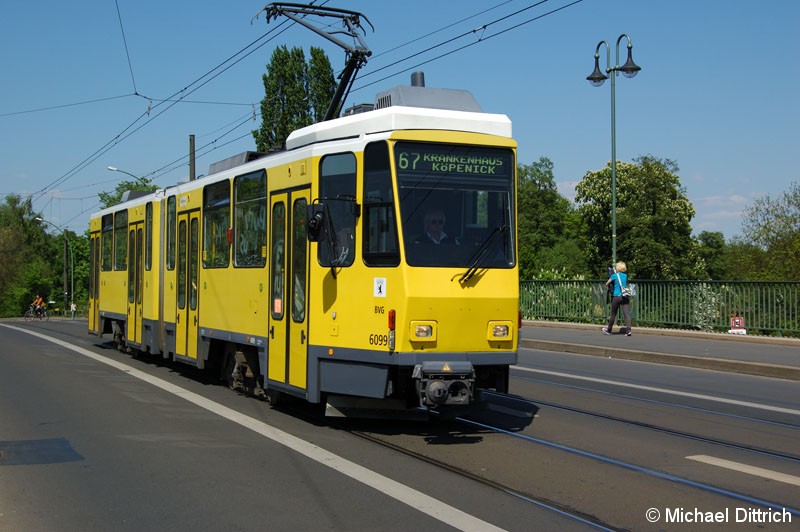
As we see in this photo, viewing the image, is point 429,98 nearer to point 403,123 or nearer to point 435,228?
point 403,123

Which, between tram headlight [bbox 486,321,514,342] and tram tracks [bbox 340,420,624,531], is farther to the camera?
tram headlight [bbox 486,321,514,342]

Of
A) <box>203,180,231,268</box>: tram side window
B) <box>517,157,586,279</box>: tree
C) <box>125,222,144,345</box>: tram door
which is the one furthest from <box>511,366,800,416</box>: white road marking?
<box>517,157,586,279</box>: tree

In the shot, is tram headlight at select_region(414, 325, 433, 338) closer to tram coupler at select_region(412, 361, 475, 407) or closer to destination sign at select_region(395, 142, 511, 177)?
tram coupler at select_region(412, 361, 475, 407)

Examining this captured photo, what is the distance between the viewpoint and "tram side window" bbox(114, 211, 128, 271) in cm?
1848

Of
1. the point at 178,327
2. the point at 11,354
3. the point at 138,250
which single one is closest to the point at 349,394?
the point at 178,327

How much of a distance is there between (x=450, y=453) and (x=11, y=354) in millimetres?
14786

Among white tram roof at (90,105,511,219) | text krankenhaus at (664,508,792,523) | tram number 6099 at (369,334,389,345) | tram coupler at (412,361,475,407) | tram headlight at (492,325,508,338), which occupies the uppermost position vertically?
white tram roof at (90,105,511,219)

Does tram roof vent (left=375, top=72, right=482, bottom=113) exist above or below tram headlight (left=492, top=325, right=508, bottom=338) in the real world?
above

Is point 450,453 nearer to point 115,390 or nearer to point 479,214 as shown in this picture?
point 479,214

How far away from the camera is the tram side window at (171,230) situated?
14711 millimetres

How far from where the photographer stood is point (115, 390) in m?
12.7

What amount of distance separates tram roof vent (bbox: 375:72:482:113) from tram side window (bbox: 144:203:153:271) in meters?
7.91

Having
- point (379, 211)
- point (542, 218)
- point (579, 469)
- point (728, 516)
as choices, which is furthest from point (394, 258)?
point (542, 218)

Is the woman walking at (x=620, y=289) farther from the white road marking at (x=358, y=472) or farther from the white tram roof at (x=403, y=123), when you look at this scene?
the white tram roof at (x=403, y=123)
